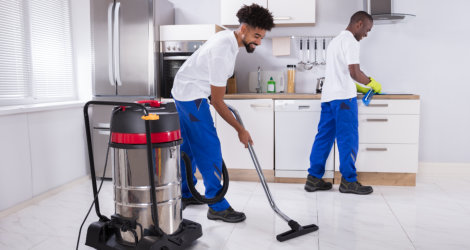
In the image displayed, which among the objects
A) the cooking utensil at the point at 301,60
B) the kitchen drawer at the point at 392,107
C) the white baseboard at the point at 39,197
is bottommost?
the white baseboard at the point at 39,197

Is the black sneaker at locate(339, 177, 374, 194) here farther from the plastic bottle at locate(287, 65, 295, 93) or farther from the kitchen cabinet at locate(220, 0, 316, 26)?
the kitchen cabinet at locate(220, 0, 316, 26)

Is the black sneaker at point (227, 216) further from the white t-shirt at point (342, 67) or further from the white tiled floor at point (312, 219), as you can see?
the white t-shirt at point (342, 67)

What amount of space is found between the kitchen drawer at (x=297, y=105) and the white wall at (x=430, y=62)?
798 millimetres

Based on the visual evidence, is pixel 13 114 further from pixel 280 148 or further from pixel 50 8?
pixel 280 148

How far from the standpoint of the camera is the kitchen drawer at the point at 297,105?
10.8 feet

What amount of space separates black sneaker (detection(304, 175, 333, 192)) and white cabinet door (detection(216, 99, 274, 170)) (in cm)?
37

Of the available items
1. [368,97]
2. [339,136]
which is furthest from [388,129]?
[339,136]

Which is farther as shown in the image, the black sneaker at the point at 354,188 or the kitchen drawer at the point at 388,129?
the kitchen drawer at the point at 388,129

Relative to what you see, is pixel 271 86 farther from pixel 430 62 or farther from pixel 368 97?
pixel 430 62

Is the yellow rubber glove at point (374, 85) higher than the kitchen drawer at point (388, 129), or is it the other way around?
the yellow rubber glove at point (374, 85)

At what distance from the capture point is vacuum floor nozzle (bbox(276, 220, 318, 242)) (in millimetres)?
2115

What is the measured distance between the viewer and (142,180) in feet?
5.84

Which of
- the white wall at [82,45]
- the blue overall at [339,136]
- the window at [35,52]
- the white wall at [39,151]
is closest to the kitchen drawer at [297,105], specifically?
the blue overall at [339,136]

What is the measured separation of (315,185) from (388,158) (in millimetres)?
659
